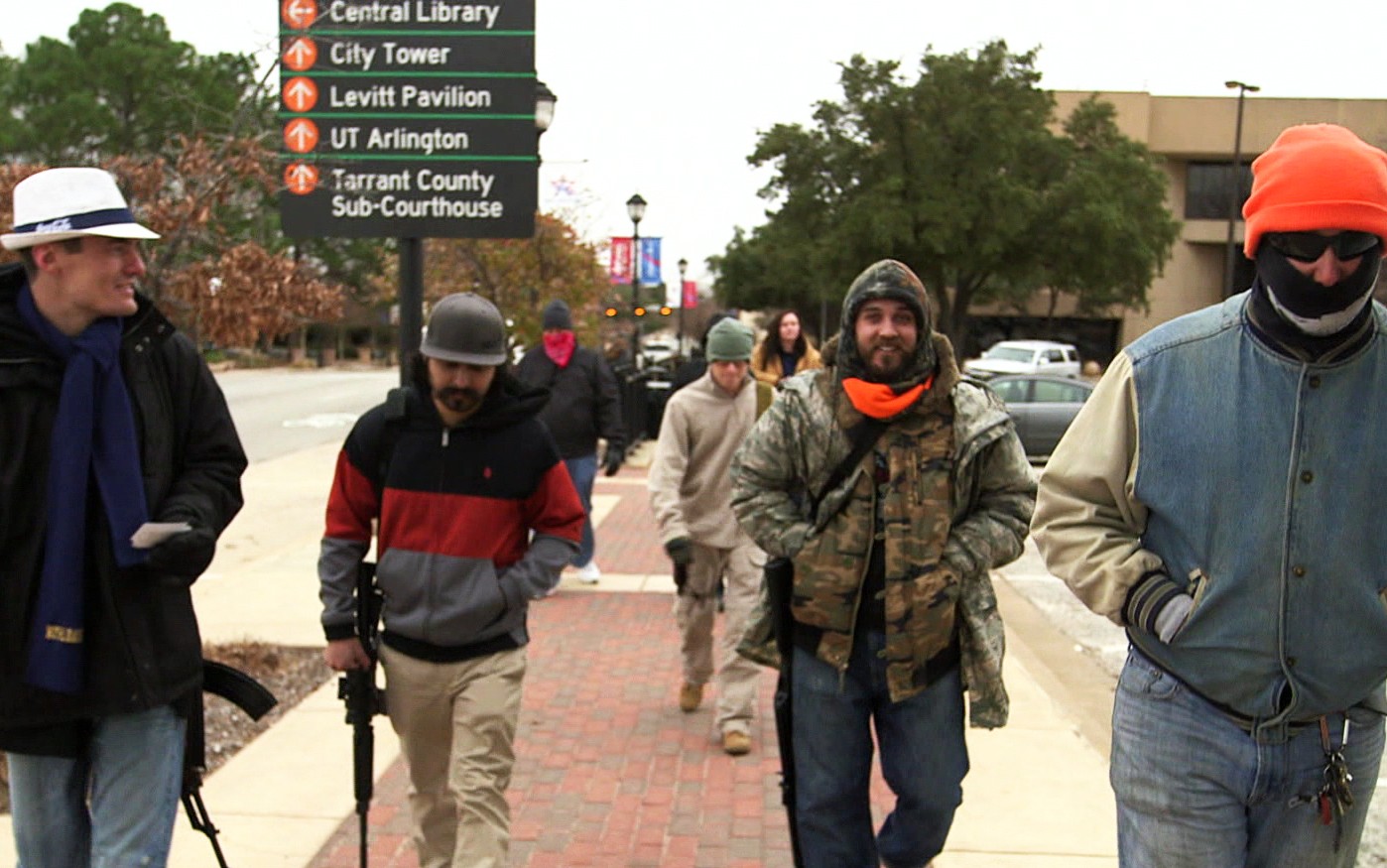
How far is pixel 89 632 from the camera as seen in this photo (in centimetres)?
302

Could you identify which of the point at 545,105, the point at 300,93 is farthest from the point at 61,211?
the point at 545,105

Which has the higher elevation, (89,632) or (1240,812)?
(89,632)

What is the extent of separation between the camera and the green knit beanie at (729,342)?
6.11 m

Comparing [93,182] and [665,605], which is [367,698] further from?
[665,605]

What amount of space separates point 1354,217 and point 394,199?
584 centimetres

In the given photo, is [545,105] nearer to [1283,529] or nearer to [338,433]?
[1283,529]

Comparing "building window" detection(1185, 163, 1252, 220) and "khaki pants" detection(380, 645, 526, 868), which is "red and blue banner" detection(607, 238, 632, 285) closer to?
"building window" detection(1185, 163, 1252, 220)

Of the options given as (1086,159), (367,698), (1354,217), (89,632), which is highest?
(1086,159)

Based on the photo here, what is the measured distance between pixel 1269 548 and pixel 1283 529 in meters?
0.04

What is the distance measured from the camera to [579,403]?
9.12m

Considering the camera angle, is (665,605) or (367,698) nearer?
(367,698)

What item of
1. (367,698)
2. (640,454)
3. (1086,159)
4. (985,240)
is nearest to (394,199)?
(367,698)

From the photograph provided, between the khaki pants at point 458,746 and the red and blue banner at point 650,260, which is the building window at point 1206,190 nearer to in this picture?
the red and blue banner at point 650,260

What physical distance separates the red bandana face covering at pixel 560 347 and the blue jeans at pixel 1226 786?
22.1ft
